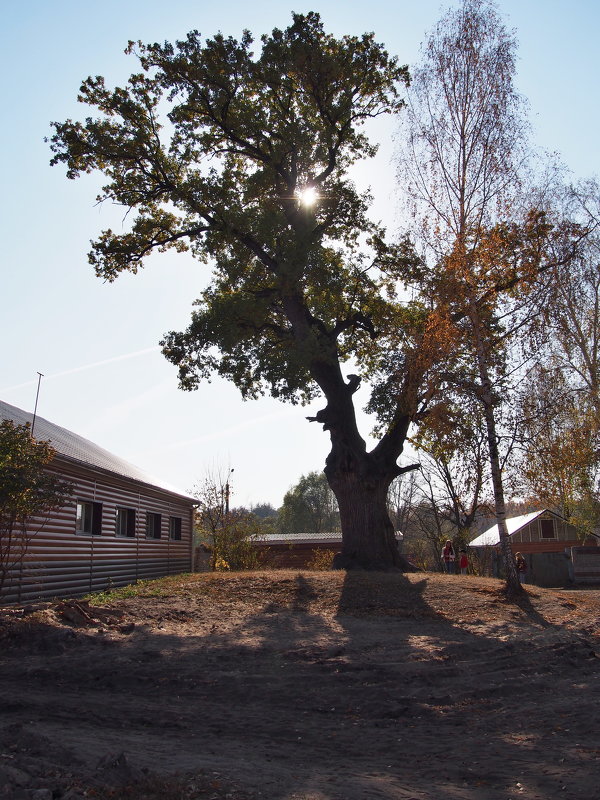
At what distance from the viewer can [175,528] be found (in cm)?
2544

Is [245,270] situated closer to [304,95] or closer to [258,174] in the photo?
[258,174]

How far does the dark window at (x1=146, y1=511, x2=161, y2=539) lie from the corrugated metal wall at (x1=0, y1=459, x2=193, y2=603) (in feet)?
0.58

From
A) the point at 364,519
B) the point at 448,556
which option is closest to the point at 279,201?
the point at 364,519

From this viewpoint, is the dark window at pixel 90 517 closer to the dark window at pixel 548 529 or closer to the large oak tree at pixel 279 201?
the large oak tree at pixel 279 201

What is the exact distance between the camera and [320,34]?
16.0m

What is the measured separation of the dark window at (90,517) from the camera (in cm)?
1645

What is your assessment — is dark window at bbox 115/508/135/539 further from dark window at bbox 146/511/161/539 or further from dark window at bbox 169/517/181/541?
dark window at bbox 169/517/181/541

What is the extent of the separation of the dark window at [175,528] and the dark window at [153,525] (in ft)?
3.98

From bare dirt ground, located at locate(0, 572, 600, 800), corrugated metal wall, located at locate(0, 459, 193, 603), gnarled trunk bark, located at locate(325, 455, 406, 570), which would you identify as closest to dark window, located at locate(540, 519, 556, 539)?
corrugated metal wall, located at locate(0, 459, 193, 603)

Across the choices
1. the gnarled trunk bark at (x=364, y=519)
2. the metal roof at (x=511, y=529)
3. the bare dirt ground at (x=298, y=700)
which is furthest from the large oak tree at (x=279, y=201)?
the metal roof at (x=511, y=529)

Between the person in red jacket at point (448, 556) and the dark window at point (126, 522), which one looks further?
the person in red jacket at point (448, 556)

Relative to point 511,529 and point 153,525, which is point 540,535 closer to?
point 511,529

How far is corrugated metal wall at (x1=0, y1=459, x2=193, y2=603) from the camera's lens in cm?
1309

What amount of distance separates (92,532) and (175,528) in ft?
29.4
